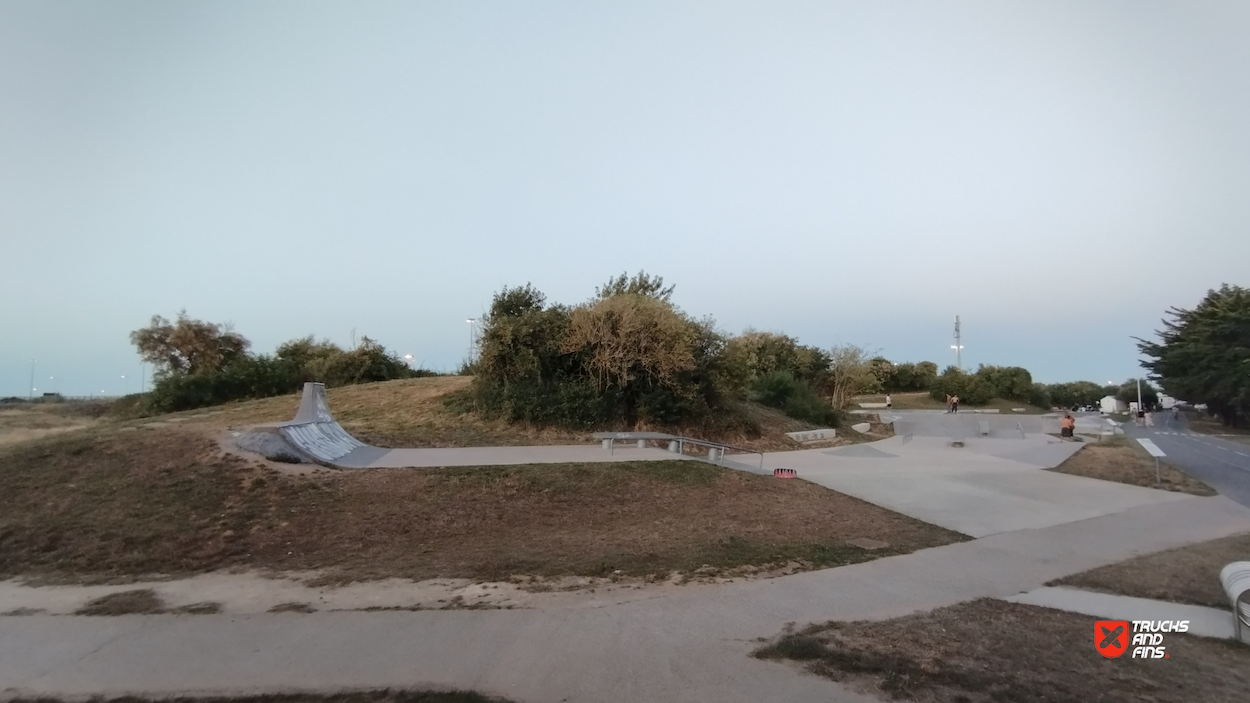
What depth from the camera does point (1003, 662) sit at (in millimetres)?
4852

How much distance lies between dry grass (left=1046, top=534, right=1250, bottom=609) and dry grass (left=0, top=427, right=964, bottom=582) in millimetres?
2025

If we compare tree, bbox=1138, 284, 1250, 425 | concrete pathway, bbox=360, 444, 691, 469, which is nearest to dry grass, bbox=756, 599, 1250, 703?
concrete pathway, bbox=360, 444, 691, 469

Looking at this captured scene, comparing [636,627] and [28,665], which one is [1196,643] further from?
[28,665]

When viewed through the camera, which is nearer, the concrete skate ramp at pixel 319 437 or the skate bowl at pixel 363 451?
the skate bowl at pixel 363 451

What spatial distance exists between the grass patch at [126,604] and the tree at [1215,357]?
144ft

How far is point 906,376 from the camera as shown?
56.8 m

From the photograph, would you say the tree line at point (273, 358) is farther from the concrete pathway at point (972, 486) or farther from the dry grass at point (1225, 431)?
the dry grass at point (1225, 431)

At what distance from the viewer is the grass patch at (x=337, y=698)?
4336 mm

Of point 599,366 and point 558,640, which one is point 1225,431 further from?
point 558,640

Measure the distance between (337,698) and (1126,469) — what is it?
17.8 metres

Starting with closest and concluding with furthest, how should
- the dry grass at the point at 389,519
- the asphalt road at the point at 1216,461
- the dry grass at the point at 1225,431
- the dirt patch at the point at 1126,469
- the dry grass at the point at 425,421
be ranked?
the dry grass at the point at 389,519, the dirt patch at the point at 1126,469, the asphalt road at the point at 1216,461, the dry grass at the point at 425,421, the dry grass at the point at 1225,431

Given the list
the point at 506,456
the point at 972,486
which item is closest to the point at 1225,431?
the point at 972,486

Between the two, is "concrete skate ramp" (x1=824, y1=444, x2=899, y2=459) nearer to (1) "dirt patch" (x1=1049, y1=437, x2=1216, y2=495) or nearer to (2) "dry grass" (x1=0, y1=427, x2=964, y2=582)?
(1) "dirt patch" (x1=1049, y1=437, x2=1216, y2=495)

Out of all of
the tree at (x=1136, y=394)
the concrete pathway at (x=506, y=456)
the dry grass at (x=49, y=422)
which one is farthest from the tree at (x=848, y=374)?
the tree at (x=1136, y=394)
